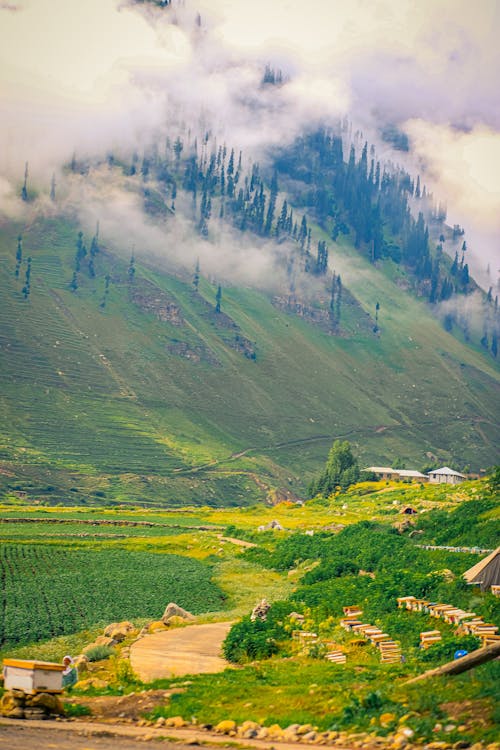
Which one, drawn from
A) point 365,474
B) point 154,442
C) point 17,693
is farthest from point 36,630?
point 154,442

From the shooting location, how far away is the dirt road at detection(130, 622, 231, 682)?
3231 centimetres

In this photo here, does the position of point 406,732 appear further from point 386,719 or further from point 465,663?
point 465,663

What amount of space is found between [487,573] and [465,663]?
12.5 meters

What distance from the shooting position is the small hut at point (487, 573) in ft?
121

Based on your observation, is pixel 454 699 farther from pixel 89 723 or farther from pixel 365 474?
pixel 365 474

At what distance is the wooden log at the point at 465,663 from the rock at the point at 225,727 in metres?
5.06

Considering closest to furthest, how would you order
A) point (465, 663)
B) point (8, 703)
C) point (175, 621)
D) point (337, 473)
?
point (8, 703)
point (465, 663)
point (175, 621)
point (337, 473)

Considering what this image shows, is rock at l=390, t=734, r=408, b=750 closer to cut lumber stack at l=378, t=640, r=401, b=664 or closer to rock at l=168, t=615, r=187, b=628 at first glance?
cut lumber stack at l=378, t=640, r=401, b=664

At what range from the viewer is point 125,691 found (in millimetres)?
28047

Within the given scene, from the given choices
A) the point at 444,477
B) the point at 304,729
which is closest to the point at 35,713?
the point at 304,729

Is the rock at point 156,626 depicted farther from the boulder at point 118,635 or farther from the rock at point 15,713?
the rock at point 15,713

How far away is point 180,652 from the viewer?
35.7 metres

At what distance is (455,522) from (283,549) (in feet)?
48.3

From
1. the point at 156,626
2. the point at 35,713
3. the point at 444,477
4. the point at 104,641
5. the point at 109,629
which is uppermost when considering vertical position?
the point at 35,713
